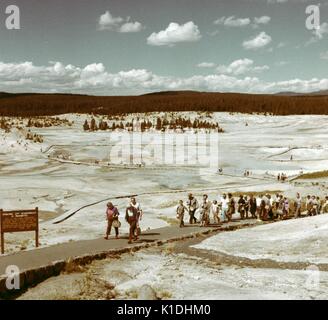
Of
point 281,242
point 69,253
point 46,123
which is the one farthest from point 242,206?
point 46,123

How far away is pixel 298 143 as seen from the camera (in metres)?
61.2

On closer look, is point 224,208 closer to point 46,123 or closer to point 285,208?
point 285,208

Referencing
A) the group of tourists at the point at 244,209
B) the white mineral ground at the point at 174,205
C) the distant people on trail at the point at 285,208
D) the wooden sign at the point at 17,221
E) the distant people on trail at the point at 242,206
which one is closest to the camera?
the white mineral ground at the point at 174,205

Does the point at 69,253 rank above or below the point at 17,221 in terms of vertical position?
Answer: below

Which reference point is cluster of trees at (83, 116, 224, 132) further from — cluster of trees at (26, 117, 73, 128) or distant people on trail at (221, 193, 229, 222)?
distant people on trail at (221, 193, 229, 222)

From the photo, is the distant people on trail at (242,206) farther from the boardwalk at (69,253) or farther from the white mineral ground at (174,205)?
the boardwalk at (69,253)

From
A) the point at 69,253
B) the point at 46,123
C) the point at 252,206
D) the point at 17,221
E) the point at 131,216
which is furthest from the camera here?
the point at 46,123

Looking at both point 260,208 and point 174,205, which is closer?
point 260,208

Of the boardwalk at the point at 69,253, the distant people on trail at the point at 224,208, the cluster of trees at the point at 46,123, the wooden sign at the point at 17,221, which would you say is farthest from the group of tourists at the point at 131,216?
the cluster of trees at the point at 46,123

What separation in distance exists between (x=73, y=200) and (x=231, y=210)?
10461mm

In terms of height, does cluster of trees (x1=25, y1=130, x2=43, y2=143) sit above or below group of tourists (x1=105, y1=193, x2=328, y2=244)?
above

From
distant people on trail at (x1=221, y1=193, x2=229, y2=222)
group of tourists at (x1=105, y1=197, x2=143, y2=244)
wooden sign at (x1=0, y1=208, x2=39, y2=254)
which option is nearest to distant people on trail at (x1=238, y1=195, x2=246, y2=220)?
distant people on trail at (x1=221, y1=193, x2=229, y2=222)
